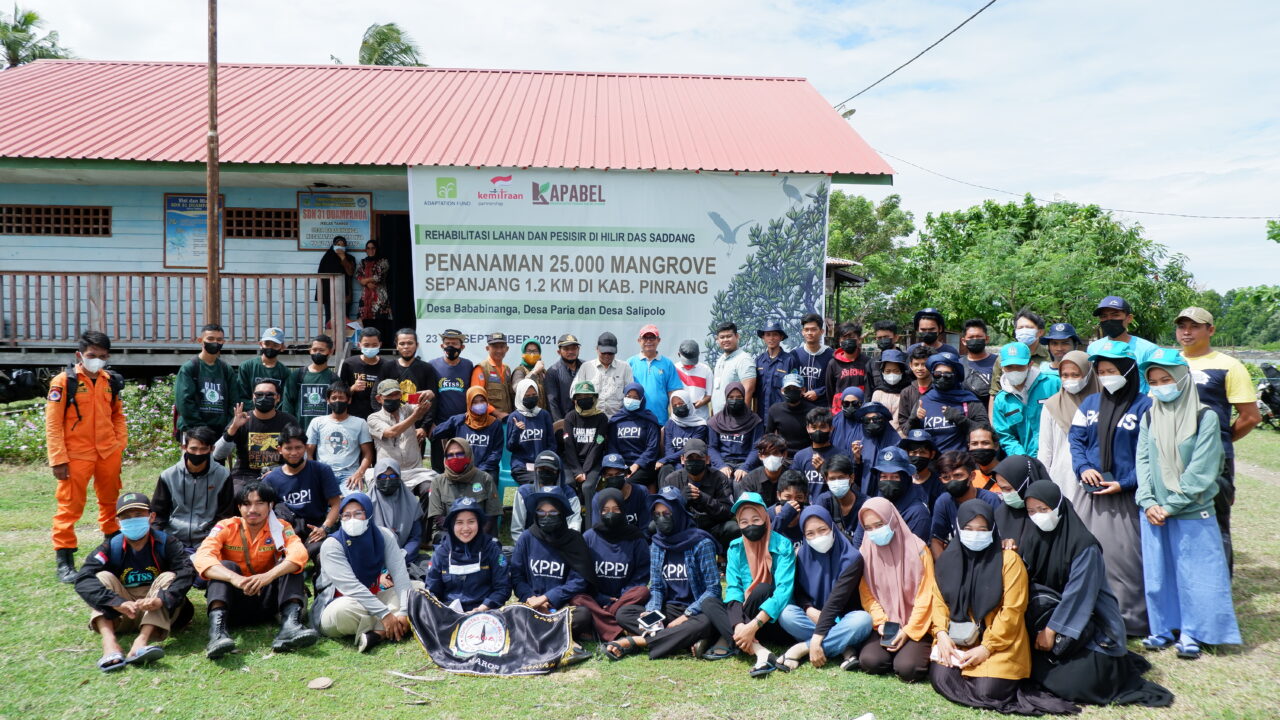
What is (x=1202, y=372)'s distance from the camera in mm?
5770

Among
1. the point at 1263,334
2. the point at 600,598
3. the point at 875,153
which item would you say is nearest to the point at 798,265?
the point at 875,153

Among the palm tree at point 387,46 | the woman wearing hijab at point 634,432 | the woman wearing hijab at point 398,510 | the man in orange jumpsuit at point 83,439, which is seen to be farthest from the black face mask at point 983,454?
the palm tree at point 387,46

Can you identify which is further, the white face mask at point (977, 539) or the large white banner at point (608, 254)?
the large white banner at point (608, 254)

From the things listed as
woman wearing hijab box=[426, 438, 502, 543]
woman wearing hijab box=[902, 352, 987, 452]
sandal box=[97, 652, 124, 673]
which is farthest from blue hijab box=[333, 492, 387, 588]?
woman wearing hijab box=[902, 352, 987, 452]

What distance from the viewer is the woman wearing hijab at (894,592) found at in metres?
4.88

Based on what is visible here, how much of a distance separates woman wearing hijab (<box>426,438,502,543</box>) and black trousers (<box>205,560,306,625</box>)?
1.40 metres

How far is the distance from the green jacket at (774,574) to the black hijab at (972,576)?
988 mm

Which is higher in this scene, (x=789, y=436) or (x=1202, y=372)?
(x=1202, y=372)

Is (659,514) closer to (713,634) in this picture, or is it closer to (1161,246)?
(713,634)

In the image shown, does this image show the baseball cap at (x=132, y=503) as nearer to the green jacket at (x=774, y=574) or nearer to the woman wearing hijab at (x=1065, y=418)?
the green jacket at (x=774, y=574)

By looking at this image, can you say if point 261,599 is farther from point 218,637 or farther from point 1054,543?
point 1054,543

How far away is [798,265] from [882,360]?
7.79 ft

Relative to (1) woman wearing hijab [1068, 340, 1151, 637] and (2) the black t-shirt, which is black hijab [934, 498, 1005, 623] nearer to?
(1) woman wearing hijab [1068, 340, 1151, 637]

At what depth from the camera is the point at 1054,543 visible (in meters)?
4.80
